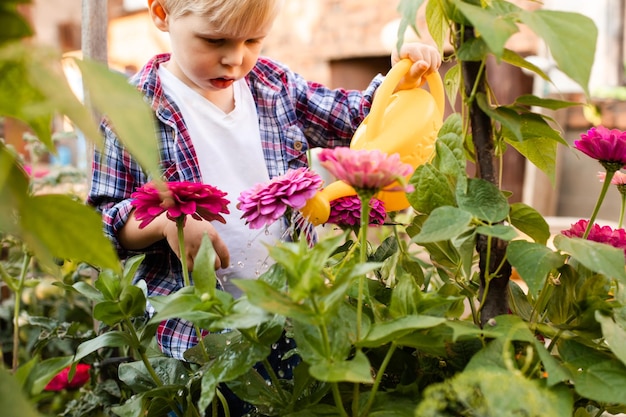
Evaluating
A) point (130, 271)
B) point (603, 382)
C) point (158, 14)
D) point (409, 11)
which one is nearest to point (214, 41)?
point (158, 14)

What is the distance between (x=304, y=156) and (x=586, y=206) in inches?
194

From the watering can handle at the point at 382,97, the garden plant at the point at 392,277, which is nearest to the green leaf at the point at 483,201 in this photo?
the garden plant at the point at 392,277

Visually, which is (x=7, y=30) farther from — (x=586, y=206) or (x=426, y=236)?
(x=586, y=206)

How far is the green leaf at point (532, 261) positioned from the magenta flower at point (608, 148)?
16cm

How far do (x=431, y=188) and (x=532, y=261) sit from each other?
131 mm

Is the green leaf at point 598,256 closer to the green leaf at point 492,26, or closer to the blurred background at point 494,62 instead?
the green leaf at point 492,26

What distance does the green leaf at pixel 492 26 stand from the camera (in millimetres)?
570

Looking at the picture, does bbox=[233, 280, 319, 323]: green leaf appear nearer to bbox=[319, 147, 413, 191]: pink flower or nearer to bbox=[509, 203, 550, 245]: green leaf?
bbox=[319, 147, 413, 191]: pink flower

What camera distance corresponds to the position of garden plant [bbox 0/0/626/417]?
1.47ft

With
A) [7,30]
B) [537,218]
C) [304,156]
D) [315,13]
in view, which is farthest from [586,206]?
[7,30]

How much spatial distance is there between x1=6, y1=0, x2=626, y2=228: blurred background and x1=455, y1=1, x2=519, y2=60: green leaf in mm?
3439

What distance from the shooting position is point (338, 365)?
0.59 metres

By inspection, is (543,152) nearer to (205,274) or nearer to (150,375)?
(205,274)

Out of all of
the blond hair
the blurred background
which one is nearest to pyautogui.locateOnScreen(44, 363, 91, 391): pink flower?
the blond hair
